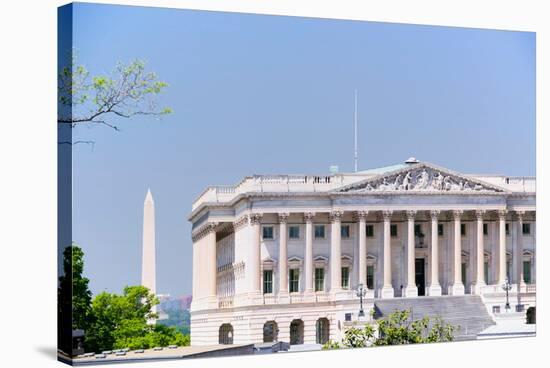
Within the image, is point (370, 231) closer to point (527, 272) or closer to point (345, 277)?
point (345, 277)

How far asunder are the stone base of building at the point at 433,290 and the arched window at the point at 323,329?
3.93m

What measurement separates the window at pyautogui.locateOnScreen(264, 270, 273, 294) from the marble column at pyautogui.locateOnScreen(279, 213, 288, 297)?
244 millimetres

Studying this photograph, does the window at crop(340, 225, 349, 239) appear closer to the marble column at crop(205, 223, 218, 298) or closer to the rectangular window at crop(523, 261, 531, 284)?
the marble column at crop(205, 223, 218, 298)

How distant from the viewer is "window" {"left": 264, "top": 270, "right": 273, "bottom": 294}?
3734 centimetres

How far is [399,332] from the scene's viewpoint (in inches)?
1478

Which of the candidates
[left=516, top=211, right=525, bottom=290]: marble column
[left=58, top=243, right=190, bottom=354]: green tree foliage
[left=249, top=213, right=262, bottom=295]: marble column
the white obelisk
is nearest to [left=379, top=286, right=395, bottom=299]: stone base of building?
[left=249, top=213, right=262, bottom=295]: marble column

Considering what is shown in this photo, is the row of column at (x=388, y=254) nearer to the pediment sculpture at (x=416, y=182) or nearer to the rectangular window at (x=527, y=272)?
the rectangular window at (x=527, y=272)

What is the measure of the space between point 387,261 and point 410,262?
81 centimetres

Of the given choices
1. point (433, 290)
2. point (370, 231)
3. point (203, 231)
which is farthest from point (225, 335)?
point (433, 290)

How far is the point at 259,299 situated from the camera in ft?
121

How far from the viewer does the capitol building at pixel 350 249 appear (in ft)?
119

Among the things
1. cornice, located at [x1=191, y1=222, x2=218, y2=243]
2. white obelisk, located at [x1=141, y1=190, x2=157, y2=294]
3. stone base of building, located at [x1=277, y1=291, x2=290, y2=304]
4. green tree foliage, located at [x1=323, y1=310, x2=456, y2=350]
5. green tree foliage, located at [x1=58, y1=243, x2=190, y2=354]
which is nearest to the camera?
green tree foliage, located at [x1=58, y1=243, x2=190, y2=354]

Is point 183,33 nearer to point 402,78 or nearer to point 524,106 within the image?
point 402,78

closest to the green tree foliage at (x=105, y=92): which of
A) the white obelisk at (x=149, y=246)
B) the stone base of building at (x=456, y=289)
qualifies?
the white obelisk at (x=149, y=246)
